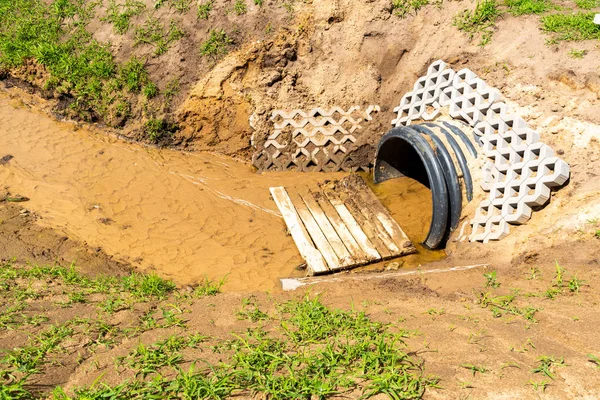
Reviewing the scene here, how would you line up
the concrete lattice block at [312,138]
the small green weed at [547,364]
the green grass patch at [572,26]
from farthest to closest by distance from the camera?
the concrete lattice block at [312,138] → the green grass patch at [572,26] → the small green weed at [547,364]

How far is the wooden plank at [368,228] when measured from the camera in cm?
582

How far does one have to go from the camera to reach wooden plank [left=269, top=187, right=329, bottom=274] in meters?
5.48

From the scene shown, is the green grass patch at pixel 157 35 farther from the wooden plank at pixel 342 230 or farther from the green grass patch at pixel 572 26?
the green grass patch at pixel 572 26

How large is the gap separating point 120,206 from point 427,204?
407 cm

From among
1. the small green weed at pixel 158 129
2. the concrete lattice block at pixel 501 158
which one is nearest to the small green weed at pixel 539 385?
the concrete lattice block at pixel 501 158

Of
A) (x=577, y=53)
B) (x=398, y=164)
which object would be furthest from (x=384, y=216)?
(x=577, y=53)

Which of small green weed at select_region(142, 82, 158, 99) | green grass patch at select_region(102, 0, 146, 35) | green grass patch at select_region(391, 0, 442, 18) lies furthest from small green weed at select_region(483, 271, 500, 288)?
green grass patch at select_region(102, 0, 146, 35)

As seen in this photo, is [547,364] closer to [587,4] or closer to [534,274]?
[534,274]

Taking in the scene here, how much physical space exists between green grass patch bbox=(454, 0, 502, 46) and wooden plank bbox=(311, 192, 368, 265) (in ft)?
10.1

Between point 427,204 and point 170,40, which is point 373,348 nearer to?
point 427,204

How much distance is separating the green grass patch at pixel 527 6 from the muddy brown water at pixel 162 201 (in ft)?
9.40

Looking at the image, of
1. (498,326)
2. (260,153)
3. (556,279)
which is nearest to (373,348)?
(498,326)

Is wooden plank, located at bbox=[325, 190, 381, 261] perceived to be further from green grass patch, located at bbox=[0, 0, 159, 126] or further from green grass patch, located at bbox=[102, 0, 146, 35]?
green grass patch, located at bbox=[102, 0, 146, 35]

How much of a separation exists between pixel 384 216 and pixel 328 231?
0.82 m
